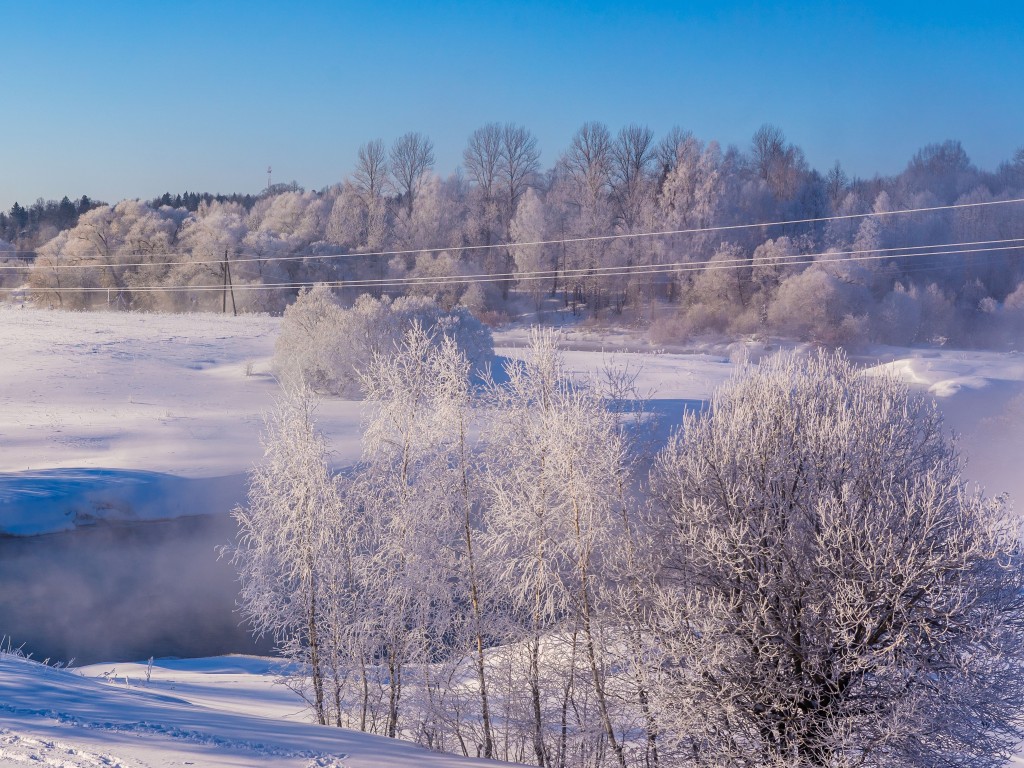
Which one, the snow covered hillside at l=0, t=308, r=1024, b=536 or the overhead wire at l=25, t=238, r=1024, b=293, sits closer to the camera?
the snow covered hillside at l=0, t=308, r=1024, b=536

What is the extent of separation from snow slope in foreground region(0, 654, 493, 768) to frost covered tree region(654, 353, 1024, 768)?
3.26 m

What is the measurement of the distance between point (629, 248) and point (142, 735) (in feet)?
173

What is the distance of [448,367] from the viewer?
1374 cm

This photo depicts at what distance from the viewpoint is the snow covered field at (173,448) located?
6969mm

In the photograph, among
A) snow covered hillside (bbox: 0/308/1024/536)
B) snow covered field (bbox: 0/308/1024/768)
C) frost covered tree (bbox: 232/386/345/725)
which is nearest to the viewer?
snow covered field (bbox: 0/308/1024/768)

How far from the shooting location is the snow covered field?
6.97m

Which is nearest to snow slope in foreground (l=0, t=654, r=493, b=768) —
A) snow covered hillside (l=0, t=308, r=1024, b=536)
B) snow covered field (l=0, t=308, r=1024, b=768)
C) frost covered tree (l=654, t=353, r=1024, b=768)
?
snow covered field (l=0, t=308, r=1024, b=768)

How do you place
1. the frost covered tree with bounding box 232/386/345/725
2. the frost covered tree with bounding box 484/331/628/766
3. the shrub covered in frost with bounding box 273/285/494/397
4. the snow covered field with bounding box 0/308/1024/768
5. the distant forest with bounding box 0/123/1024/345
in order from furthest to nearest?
the distant forest with bounding box 0/123/1024/345 → the shrub covered in frost with bounding box 273/285/494/397 → the frost covered tree with bounding box 232/386/345/725 → the frost covered tree with bounding box 484/331/628/766 → the snow covered field with bounding box 0/308/1024/768

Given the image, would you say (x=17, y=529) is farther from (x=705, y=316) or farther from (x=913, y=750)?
(x=705, y=316)

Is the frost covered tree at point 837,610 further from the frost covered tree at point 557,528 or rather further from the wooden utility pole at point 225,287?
the wooden utility pole at point 225,287

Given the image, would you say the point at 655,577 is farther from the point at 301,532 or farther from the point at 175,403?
the point at 175,403

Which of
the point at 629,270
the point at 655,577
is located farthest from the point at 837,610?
the point at 629,270

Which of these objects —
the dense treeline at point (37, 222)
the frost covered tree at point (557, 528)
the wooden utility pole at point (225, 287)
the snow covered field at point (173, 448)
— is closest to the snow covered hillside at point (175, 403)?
the snow covered field at point (173, 448)

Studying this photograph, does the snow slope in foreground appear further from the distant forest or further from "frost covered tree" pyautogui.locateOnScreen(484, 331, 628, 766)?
the distant forest
